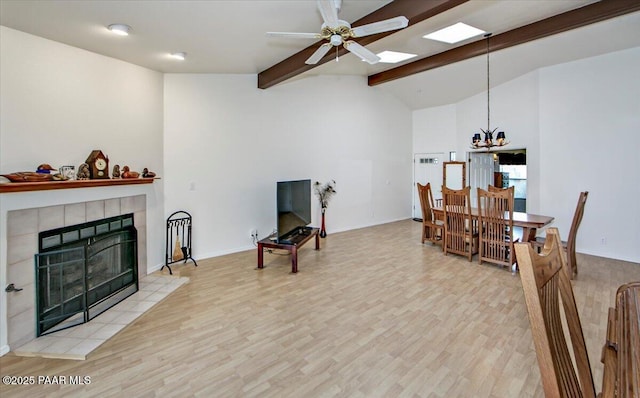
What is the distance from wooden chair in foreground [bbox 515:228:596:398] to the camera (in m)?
0.89

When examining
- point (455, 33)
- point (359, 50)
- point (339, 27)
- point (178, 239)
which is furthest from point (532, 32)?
point (178, 239)

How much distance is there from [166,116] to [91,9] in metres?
2.08

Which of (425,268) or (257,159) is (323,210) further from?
(425,268)

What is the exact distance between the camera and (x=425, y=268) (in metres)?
4.57

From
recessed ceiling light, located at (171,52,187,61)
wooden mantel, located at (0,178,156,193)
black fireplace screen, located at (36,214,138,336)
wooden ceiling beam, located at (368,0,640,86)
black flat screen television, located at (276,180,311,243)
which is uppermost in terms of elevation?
wooden ceiling beam, located at (368,0,640,86)

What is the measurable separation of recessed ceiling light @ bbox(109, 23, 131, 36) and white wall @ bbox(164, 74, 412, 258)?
5.29 ft

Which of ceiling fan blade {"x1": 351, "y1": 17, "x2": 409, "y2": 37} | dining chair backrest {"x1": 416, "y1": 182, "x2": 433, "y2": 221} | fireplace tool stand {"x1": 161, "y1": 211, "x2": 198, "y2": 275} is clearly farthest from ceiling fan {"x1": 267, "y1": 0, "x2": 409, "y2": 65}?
dining chair backrest {"x1": 416, "y1": 182, "x2": 433, "y2": 221}

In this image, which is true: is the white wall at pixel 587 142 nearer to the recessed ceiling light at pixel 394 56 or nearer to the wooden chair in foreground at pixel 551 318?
the recessed ceiling light at pixel 394 56

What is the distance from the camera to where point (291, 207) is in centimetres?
488

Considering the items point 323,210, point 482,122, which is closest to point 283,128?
point 323,210

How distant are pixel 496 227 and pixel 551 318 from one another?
395 centimetres

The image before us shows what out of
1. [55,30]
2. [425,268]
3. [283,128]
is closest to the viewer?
[55,30]

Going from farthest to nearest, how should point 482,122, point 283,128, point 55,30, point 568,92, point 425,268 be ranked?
point 482,122 → point 283,128 → point 568,92 → point 425,268 → point 55,30

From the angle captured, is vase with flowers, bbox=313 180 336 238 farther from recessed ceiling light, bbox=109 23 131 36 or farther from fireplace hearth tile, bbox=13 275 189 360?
recessed ceiling light, bbox=109 23 131 36
